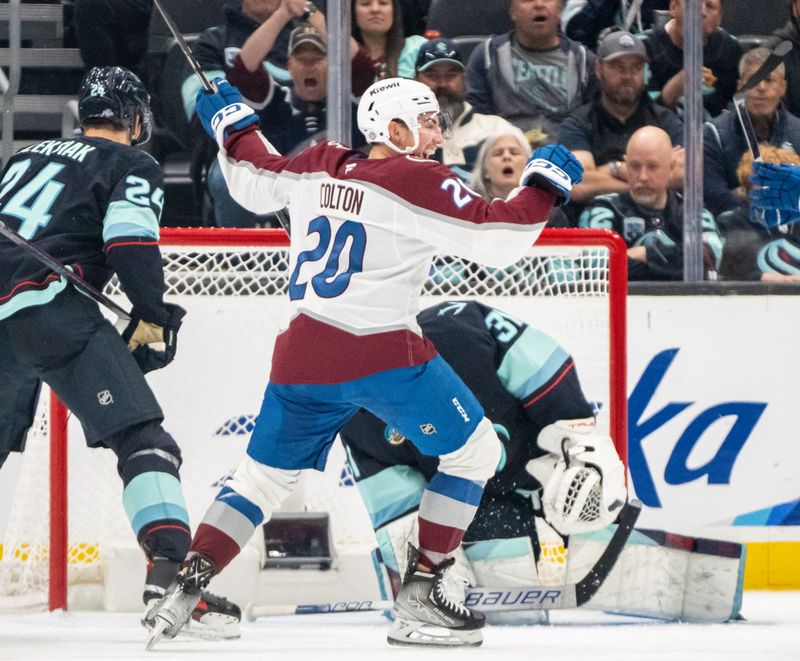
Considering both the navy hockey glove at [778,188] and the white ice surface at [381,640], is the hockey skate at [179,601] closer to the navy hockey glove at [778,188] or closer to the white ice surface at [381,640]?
the white ice surface at [381,640]

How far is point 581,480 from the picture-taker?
3.32 metres

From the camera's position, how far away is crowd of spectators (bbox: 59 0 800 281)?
418 centimetres

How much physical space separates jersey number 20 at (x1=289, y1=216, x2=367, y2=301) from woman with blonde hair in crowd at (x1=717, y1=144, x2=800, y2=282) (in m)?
1.59

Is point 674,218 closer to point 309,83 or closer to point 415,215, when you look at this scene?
point 309,83

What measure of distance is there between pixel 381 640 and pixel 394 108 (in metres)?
1.13

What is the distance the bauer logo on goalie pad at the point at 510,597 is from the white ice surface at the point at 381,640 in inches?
2.4

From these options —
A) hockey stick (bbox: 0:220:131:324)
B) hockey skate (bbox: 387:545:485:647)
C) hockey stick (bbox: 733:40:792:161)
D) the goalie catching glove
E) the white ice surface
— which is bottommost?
the white ice surface

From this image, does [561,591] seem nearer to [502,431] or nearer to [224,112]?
[502,431]

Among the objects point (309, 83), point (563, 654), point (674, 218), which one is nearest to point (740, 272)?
point (674, 218)

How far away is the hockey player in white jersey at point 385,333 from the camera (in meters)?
2.82

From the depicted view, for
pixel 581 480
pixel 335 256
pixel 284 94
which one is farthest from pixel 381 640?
pixel 284 94

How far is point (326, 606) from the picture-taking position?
140 inches

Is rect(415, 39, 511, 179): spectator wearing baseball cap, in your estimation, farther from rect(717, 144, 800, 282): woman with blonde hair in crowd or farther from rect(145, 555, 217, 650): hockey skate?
rect(145, 555, 217, 650): hockey skate

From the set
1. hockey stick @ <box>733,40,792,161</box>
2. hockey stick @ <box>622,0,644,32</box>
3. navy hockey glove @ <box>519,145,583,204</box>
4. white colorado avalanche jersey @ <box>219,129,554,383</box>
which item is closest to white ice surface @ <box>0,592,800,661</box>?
white colorado avalanche jersey @ <box>219,129,554,383</box>
